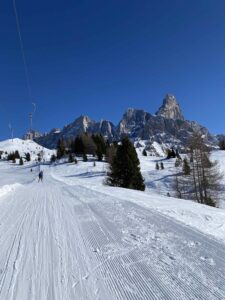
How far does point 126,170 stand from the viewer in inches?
1310

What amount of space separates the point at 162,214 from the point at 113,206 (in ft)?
9.35

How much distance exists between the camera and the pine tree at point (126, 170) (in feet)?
108

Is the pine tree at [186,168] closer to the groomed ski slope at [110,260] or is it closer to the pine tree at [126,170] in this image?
the pine tree at [126,170]

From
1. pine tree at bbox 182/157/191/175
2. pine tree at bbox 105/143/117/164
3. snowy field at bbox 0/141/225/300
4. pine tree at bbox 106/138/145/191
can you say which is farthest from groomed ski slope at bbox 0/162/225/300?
pine tree at bbox 105/143/117/164

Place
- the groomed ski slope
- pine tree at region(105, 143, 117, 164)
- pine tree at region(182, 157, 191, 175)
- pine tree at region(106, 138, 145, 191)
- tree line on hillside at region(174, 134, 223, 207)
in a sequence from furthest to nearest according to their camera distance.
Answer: pine tree at region(105, 143, 117, 164)
pine tree at region(106, 138, 145, 191)
pine tree at region(182, 157, 191, 175)
tree line on hillside at region(174, 134, 223, 207)
the groomed ski slope

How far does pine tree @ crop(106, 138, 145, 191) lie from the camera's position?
108 ft

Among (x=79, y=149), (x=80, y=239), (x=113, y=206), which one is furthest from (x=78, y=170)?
(x=80, y=239)

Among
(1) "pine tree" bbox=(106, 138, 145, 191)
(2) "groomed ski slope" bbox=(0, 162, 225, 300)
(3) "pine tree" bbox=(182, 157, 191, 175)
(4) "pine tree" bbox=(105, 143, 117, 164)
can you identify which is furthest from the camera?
(4) "pine tree" bbox=(105, 143, 117, 164)

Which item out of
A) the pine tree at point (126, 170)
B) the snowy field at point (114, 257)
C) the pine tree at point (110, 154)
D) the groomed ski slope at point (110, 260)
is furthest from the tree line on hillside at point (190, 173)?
the groomed ski slope at point (110, 260)

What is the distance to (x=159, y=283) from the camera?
13.5ft

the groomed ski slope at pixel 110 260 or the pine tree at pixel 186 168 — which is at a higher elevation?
the pine tree at pixel 186 168

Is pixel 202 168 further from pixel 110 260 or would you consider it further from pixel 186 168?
pixel 110 260

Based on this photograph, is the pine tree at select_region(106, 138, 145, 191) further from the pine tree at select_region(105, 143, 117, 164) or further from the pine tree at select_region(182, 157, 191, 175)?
the pine tree at select_region(105, 143, 117, 164)

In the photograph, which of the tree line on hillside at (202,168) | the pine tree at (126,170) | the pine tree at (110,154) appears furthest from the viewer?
the pine tree at (110,154)
